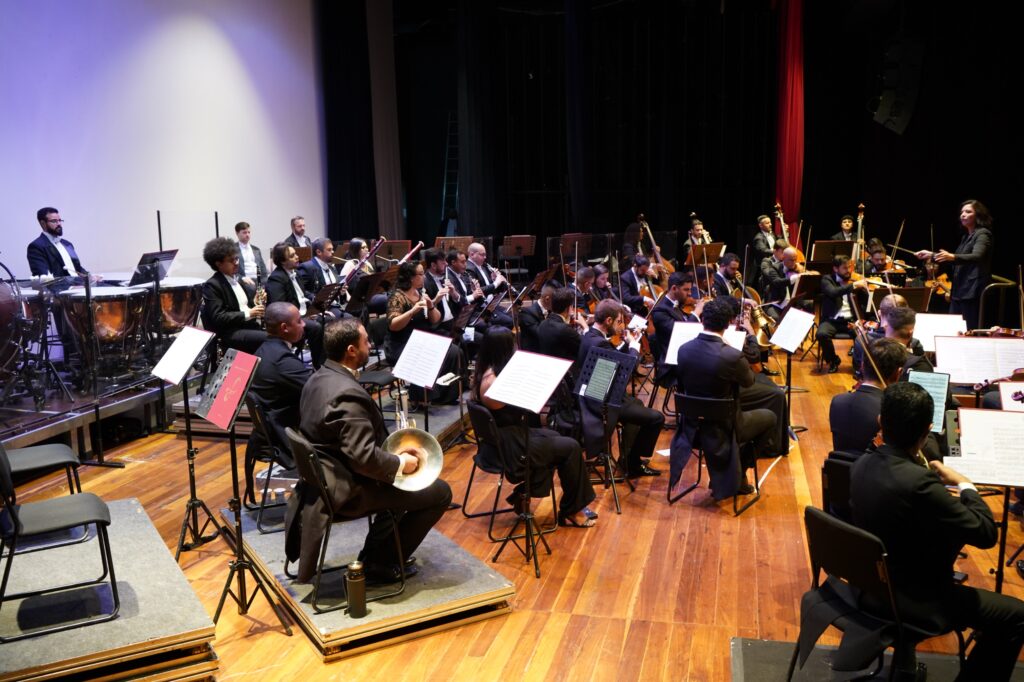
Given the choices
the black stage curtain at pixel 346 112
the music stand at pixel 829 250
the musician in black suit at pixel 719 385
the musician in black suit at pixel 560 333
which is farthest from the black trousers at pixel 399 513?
the black stage curtain at pixel 346 112

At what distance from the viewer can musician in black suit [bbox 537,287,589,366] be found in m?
6.08

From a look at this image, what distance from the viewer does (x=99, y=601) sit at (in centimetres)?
391

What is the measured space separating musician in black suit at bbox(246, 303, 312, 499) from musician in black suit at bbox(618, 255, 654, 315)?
485 centimetres

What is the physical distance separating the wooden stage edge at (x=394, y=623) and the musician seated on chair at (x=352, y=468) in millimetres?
245

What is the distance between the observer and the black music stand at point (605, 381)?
530 centimetres

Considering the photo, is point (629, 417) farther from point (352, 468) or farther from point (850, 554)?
point (850, 554)

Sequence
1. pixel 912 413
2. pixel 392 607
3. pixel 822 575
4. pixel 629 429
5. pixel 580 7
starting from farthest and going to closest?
pixel 580 7 → pixel 629 429 → pixel 822 575 → pixel 392 607 → pixel 912 413

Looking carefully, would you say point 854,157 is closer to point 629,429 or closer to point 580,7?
point 580,7

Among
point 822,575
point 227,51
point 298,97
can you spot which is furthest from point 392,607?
point 298,97

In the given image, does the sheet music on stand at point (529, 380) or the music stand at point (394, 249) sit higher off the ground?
the music stand at point (394, 249)

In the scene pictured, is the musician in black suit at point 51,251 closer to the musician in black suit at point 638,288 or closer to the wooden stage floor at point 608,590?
the wooden stage floor at point 608,590

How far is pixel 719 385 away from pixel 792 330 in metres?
1.62

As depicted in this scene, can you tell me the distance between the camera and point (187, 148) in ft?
33.9

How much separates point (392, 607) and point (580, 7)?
34.6 ft
